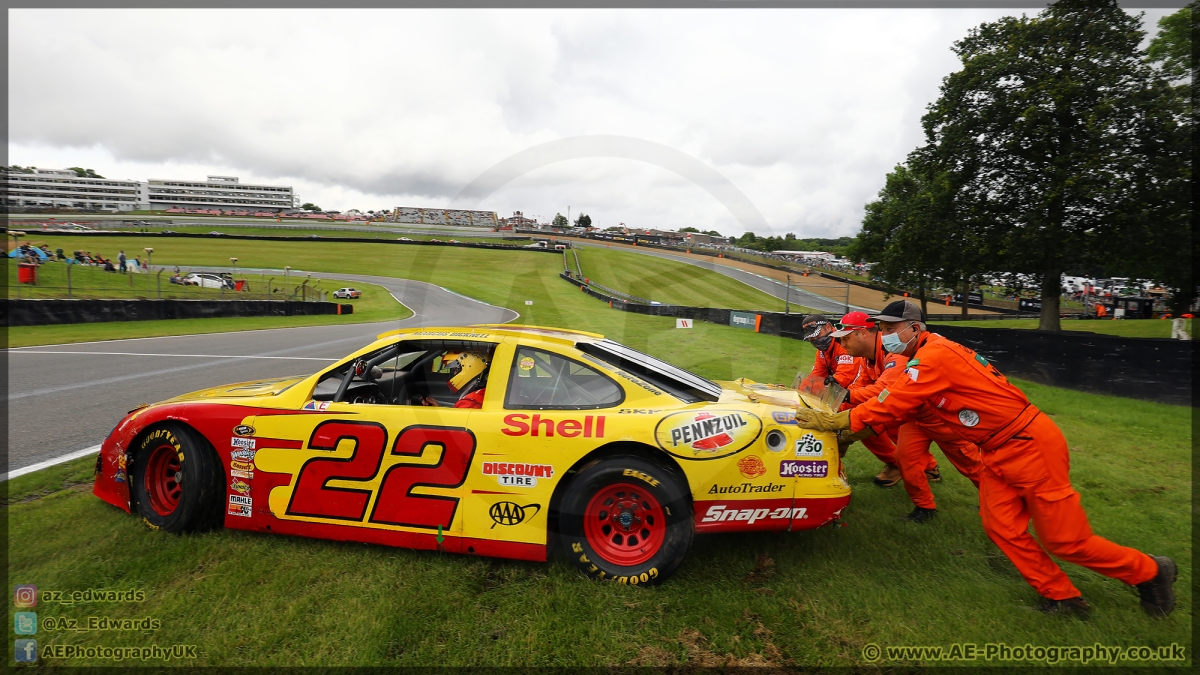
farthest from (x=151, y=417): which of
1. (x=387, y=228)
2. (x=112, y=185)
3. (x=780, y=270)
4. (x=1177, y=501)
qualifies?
(x=112, y=185)

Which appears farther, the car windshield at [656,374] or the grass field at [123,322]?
the grass field at [123,322]

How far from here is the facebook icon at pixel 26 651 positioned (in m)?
2.42

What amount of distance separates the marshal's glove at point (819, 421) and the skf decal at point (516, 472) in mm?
1480

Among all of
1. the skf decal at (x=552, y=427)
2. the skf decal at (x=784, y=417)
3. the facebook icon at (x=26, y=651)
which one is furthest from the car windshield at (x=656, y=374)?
the facebook icon at (x=26, y=651)

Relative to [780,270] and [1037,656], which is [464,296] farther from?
[1037,656]

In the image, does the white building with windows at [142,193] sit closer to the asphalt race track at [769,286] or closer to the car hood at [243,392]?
the asphalt race track at [769,286]

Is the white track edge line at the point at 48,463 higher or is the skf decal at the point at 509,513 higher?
the skf decal at the point at 509,513

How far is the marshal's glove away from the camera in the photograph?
10.5 feet

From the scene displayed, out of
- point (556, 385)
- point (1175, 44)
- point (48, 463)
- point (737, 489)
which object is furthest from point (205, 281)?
point (1175, 44)

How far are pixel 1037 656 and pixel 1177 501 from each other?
137 inches

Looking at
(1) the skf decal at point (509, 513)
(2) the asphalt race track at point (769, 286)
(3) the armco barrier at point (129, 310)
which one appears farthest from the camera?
(2) the asphalt race track at point (769, 286)

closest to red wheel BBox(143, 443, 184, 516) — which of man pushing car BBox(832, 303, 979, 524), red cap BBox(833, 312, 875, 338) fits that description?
man pushing car BBox(832, 303, 979, 524)

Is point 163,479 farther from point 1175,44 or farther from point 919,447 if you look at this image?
point 1175,44

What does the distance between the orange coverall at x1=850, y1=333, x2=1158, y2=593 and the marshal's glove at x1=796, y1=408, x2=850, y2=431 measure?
0.35 feet
